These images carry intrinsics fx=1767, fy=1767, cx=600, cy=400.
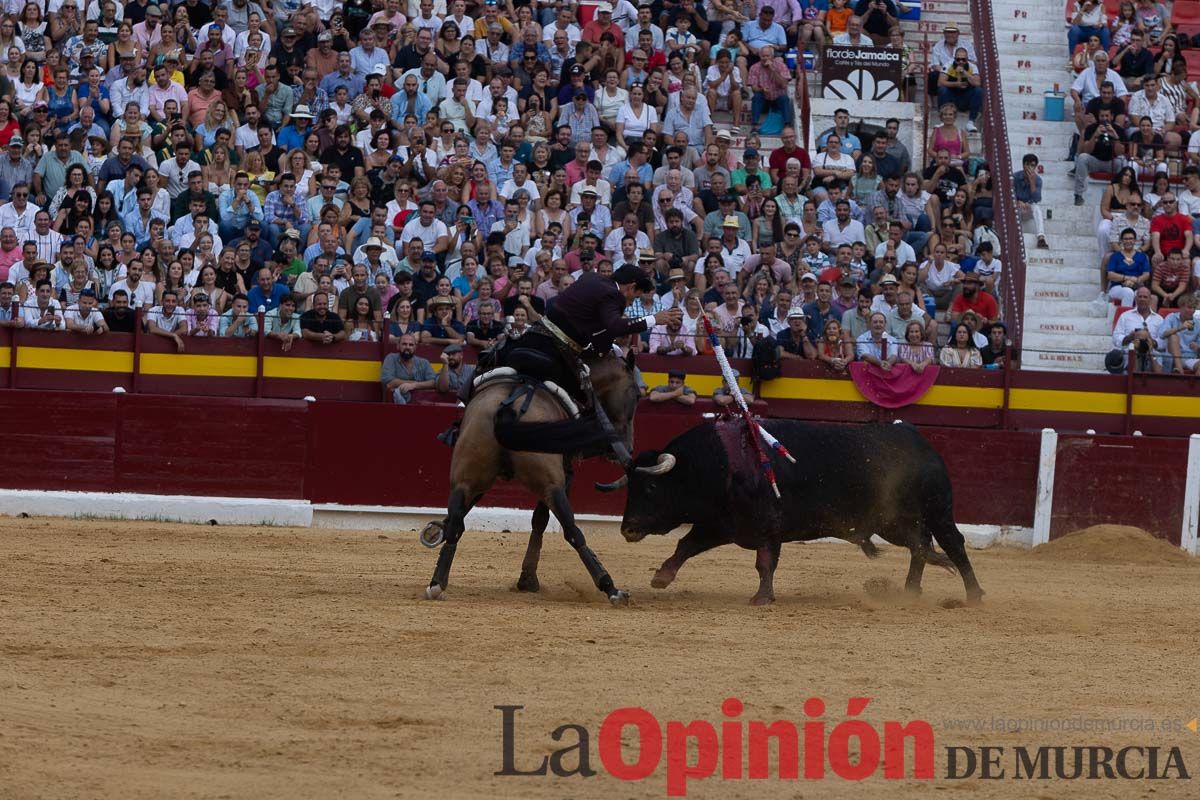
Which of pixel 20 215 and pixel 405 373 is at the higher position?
pixel 20 215

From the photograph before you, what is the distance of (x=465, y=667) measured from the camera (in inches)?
310

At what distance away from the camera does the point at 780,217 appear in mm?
18156

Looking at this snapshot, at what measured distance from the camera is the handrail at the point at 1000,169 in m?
18.8

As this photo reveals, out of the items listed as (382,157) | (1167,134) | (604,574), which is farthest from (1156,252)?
(604,574)

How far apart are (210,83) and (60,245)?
2794mm

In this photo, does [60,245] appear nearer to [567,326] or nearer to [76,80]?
[76,80]

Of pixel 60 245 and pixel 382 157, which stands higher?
pixel 382 157

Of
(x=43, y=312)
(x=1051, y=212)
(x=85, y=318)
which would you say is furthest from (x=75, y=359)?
(x=1051, y=212)

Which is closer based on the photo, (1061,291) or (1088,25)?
(1061,291)

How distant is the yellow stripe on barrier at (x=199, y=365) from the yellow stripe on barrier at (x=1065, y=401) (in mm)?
7222

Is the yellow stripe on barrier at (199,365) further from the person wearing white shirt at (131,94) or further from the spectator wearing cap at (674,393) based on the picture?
the spectator wearing cap at (674,393)

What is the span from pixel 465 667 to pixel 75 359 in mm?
8636

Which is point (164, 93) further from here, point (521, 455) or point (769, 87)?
point (521, 455)

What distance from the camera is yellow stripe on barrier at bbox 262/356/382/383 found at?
15.8 metres
